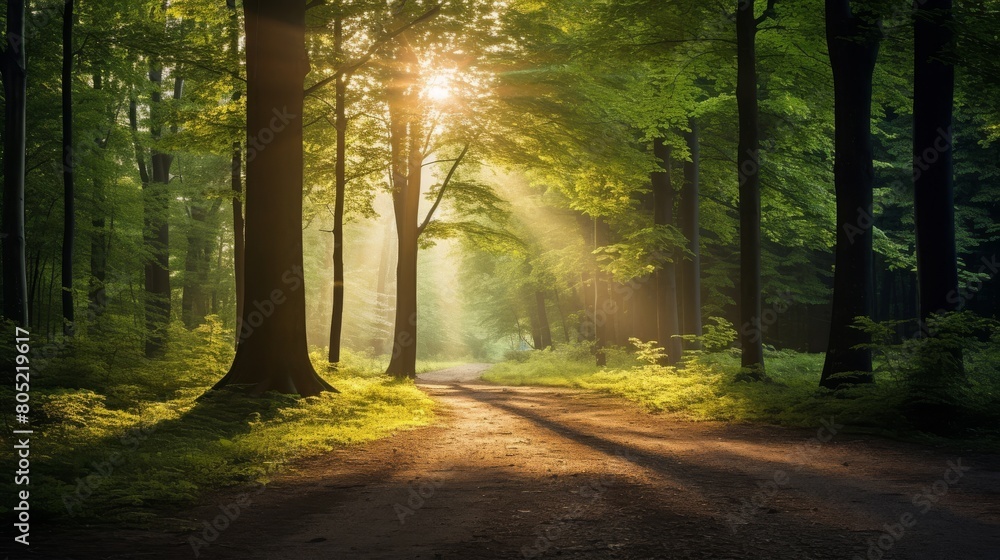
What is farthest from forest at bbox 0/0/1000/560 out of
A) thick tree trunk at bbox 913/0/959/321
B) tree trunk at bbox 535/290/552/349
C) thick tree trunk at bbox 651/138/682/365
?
tree trunk at bbox 535/290/552/349

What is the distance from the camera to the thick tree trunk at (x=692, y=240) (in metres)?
21.3

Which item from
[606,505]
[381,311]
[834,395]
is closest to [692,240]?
[834,395]

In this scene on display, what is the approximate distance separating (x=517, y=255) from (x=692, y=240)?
18.9 ft

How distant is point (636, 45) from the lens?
51.6 feet

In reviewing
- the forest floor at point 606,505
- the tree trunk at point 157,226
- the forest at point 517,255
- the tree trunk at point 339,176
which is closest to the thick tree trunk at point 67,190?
the forest at point 517,255

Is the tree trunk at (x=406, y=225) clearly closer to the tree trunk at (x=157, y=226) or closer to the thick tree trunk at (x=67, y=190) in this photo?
the thick tree trunk at (x=67, y=190)

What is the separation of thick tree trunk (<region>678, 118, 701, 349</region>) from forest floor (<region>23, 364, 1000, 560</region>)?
11.8 meters

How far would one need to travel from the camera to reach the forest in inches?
215

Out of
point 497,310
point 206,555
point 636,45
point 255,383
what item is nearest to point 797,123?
point 636,45

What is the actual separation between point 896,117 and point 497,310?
99.7 ft

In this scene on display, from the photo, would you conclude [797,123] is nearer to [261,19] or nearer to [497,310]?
[261,19]

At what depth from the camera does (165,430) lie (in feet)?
27.7

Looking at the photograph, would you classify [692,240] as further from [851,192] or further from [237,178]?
[237,178]

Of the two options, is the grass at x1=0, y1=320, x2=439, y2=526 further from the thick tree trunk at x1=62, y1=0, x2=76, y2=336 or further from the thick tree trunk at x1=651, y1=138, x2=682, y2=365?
the thick tree trunk at x1=651, y1=138, x2=682, y2=365
